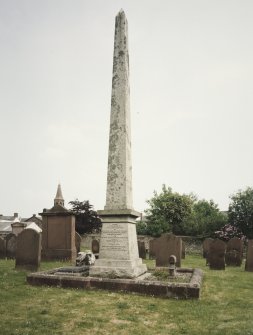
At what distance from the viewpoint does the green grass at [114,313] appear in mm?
4770

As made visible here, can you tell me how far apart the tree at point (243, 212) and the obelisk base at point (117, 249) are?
21459mm

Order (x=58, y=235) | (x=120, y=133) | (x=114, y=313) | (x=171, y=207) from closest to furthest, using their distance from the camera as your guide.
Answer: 1. (x=114, y=313)
2. (x=120, y=133)
3. (x=58, y=235)
4. (x=171, y=207)

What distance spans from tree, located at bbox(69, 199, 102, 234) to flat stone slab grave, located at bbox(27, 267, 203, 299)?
1043 inches

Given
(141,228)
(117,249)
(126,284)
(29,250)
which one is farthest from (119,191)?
(141,228)

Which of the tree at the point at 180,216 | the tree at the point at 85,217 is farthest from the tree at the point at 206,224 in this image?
the tree at the point at 85,217

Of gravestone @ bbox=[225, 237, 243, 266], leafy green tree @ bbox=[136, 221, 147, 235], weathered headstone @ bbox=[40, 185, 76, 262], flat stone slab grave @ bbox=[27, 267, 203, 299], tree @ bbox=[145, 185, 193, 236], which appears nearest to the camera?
flat stone slab grave @ bbox=[27, 267, 203, 299]

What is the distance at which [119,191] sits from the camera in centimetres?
866

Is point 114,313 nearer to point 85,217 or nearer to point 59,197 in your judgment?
point 85,217

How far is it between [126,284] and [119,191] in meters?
2.52

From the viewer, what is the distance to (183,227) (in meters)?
31.5

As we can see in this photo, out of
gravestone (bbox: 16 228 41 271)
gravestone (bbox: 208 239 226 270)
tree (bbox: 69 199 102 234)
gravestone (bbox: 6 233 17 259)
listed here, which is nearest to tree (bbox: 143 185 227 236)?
tree (bbox: 69 199 102 234)

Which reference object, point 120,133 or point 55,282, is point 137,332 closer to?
point 55,282

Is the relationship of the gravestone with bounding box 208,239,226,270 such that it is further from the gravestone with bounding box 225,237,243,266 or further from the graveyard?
the gravestone with bounding box 225,237,243,266

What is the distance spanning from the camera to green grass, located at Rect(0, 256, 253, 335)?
15.6ft
